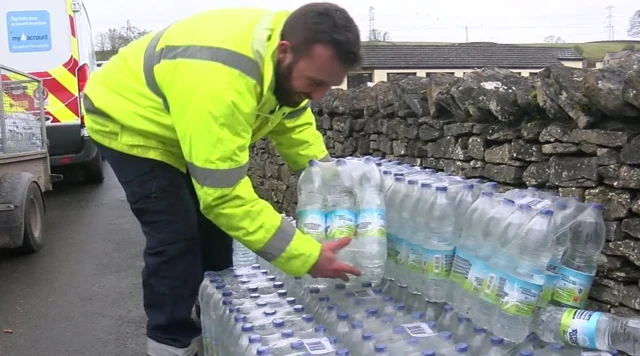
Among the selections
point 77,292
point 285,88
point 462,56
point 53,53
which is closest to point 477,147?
point 285,88

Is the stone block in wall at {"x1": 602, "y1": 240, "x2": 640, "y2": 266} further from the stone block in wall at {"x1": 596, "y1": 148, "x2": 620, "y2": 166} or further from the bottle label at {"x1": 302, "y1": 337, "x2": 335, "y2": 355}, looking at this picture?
the bottle label at {"x1": 302, "y1": 337, "x2": 335, "y2": 355}

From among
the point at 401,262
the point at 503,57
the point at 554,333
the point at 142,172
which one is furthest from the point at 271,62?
the point at 503,57

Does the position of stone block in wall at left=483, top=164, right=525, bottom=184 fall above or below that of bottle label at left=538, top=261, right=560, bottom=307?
above

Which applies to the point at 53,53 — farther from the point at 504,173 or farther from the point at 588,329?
the point at 588,329

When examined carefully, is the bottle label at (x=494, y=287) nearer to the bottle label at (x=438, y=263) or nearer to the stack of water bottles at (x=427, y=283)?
the stack of water bottles at (x=427, y=283)

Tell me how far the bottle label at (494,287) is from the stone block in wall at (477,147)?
5.82ft

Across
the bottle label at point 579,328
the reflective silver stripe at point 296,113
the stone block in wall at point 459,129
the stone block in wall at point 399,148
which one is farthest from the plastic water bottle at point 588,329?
the stone block in wall at point 399,148

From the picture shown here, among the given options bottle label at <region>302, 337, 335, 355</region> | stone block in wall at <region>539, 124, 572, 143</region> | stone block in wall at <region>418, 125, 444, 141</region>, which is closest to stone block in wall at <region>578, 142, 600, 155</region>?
stone block in wall at <region>539, 124, 572, 143</region>

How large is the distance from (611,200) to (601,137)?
12.9 inches

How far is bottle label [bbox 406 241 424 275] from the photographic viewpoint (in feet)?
10.1

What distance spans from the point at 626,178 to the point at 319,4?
1739 mm

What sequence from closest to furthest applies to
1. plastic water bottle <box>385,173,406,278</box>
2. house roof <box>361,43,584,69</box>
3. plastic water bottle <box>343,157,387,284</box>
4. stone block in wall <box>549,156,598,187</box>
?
1. plastic water bottle <box>343,157,387,284</box>
2. plastic water bottle <box>385,173,406,278</box>
3. stone block in wall <box>549,156,598,187</box>
4. house roof <box>361,43,584,69</box>

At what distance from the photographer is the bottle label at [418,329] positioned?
8.54 feet

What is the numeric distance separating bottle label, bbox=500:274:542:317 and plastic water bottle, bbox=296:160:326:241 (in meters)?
0.91
